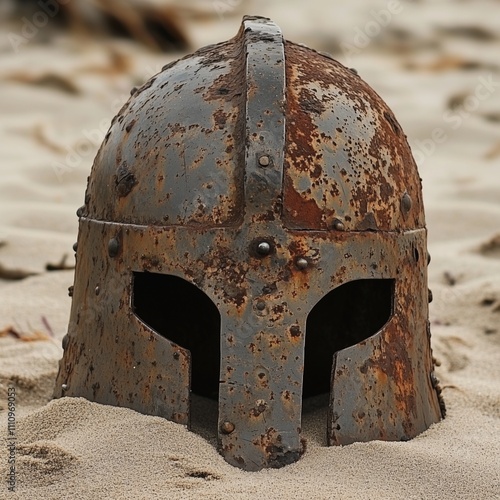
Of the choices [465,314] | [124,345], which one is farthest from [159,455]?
[465,314]

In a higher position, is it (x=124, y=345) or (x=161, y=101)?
(x=161, y=101)

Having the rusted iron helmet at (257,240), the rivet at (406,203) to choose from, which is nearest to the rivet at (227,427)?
the rusted iron helmet at (257,240)

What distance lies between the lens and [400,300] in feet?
8.88

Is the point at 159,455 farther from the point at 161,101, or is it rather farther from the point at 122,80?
the point at 122,80

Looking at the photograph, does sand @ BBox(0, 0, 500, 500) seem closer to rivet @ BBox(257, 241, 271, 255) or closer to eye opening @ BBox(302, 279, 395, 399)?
eye opening @ BBox(302, 279, 395, 399)

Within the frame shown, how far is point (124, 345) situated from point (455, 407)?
1228 millimetres

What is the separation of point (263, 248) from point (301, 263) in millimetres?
108

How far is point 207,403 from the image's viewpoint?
314 centimetres

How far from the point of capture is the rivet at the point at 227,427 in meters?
2.43

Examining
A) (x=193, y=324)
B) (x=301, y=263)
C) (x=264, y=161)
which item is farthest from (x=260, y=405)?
(x=193, y=324)

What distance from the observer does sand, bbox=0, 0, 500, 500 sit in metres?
2.40

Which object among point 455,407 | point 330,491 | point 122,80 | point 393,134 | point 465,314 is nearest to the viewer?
point 330,491

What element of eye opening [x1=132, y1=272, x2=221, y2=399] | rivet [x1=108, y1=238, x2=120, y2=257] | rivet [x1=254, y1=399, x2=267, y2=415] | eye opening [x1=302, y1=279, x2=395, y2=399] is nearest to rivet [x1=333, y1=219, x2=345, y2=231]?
rivet [x1=254, y1=399, x2=267, y2=415]

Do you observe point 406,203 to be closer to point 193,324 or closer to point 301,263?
point 301,263
